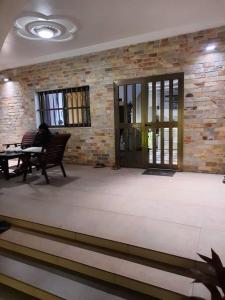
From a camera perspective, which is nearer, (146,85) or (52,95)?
(146,85)

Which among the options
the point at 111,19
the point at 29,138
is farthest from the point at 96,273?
the point at 29,138

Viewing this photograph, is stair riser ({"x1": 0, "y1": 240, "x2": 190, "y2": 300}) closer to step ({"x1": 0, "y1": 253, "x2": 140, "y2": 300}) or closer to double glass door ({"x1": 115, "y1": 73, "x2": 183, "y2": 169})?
step ({"x1": 0, "y1": 253, "x2": 140, "y2": 300})

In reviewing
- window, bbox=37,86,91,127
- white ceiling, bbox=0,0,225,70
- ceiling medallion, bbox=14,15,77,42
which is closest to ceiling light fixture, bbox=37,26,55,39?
ceiling medallion, bbox=14,15,77,42

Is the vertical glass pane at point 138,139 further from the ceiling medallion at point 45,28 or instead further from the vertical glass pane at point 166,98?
the ceiling medallion at point 45,28

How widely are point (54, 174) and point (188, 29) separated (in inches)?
141

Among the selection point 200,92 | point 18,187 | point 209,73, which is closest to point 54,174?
point 18,187

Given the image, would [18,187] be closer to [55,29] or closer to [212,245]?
[55,29]

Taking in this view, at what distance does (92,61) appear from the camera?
15.4 feet

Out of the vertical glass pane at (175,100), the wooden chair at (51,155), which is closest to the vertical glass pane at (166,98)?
the vertical glass pane at (175,100)

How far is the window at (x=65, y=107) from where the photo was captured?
16.7 ft

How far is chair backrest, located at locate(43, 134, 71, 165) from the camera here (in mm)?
3633

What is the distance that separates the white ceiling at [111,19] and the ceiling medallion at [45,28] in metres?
0.12

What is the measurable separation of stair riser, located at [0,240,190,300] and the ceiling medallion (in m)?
2.92

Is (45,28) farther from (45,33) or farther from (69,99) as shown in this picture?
(69,99)
